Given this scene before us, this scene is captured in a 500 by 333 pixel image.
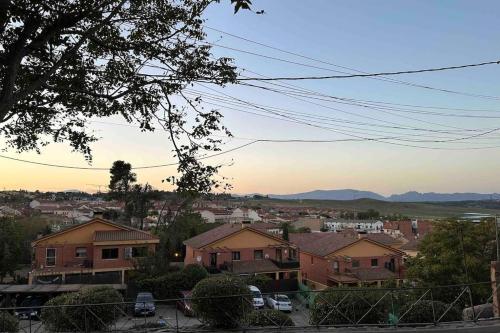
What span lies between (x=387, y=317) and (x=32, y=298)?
82.3ft

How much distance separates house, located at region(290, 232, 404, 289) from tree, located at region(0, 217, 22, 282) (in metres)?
24.2

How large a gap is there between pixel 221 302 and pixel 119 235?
28367mm

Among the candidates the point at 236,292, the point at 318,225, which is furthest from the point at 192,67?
the point at 318,225

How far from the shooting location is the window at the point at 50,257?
110ft

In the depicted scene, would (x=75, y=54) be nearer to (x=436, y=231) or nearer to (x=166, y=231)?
(x=436, y=231)

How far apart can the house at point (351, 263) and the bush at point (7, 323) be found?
30.3 m

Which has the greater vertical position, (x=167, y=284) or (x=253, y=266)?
(x=253, y=266)

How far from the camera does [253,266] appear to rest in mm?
37938

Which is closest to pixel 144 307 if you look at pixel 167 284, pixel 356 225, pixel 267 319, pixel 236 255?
pixel 267 319

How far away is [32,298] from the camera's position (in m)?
28.1

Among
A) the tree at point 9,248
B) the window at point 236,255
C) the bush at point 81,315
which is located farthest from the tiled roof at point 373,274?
the bush at point 81,315

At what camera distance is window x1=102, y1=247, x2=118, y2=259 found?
3438cm

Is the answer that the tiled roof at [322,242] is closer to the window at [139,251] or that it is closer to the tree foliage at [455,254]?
the tree foliage at [455,254]

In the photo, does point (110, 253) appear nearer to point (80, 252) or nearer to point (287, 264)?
point (80, 252)
